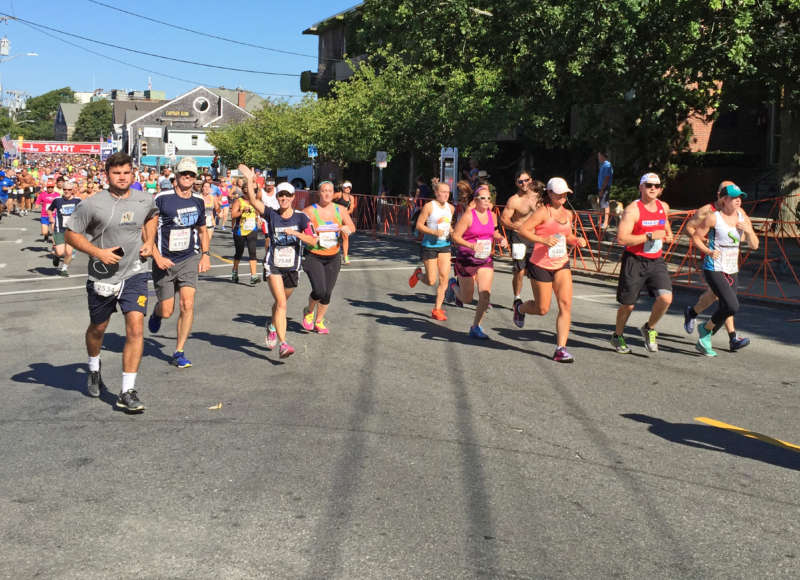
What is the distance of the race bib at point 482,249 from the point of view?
10477mm

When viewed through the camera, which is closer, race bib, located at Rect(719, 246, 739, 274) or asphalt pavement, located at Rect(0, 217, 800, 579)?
asphalt pavement, located at Rect(0, 217, 800, 579)

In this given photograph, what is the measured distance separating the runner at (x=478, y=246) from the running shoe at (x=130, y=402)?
450cm

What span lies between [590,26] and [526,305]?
385 inches

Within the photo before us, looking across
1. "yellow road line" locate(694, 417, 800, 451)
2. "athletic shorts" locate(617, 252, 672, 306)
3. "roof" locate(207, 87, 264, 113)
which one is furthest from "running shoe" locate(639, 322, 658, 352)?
"roof" locate(207, 87, 264, 113)

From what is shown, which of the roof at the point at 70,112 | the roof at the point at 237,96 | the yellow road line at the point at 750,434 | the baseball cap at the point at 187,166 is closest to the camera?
the yellow road line at the point at 750,434

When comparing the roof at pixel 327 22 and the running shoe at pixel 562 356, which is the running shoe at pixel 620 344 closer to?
the running shoe at pixel 562 356

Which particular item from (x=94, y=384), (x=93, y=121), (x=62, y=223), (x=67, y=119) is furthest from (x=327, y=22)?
(x=67, y=119)

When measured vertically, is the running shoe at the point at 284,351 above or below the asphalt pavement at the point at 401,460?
above

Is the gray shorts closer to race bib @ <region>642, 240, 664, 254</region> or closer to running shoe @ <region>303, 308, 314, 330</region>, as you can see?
running shoe @ <region>303, 308, 314, 330</region>

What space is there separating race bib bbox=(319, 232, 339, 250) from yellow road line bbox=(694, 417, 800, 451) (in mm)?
4541

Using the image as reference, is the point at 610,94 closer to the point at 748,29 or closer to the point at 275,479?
the point at 748,29

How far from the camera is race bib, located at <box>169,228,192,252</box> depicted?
880cm

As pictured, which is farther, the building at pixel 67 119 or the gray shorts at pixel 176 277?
Result: the building at pixel 67 119

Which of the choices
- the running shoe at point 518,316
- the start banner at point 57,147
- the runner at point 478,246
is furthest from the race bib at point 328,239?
the start banner at point 57,147
